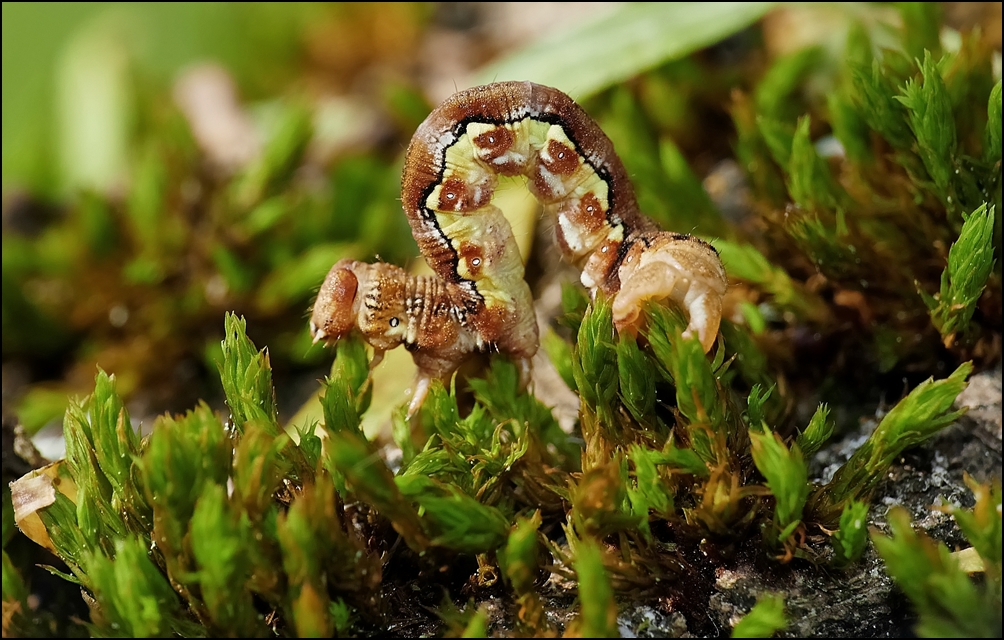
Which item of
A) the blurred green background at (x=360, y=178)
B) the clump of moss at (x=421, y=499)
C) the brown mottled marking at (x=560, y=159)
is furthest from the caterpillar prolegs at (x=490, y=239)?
the blurred green background at (x=360, y=178)

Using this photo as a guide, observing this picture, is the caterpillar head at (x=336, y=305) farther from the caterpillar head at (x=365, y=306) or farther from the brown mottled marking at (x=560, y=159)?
the brown mottled marking at (x=560, y=159)

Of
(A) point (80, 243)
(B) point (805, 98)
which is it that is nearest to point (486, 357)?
(B) point (805, 98)

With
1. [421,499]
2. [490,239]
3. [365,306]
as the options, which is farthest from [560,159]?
[421,499]

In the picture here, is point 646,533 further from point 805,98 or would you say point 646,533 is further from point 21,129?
point 21,129

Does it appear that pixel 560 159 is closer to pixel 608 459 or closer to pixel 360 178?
pixel 608 459

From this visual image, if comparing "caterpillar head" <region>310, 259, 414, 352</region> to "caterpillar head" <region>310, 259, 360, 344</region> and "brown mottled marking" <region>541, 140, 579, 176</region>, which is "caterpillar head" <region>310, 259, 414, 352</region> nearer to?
"caterpillar head" <region>310, 259, 360, 344</region>

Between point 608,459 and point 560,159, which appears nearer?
point 608,459

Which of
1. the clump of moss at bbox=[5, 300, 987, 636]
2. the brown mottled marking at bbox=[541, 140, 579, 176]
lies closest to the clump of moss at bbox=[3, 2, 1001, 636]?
the clump of moss at bbox=[5, 300, 987, 636]
